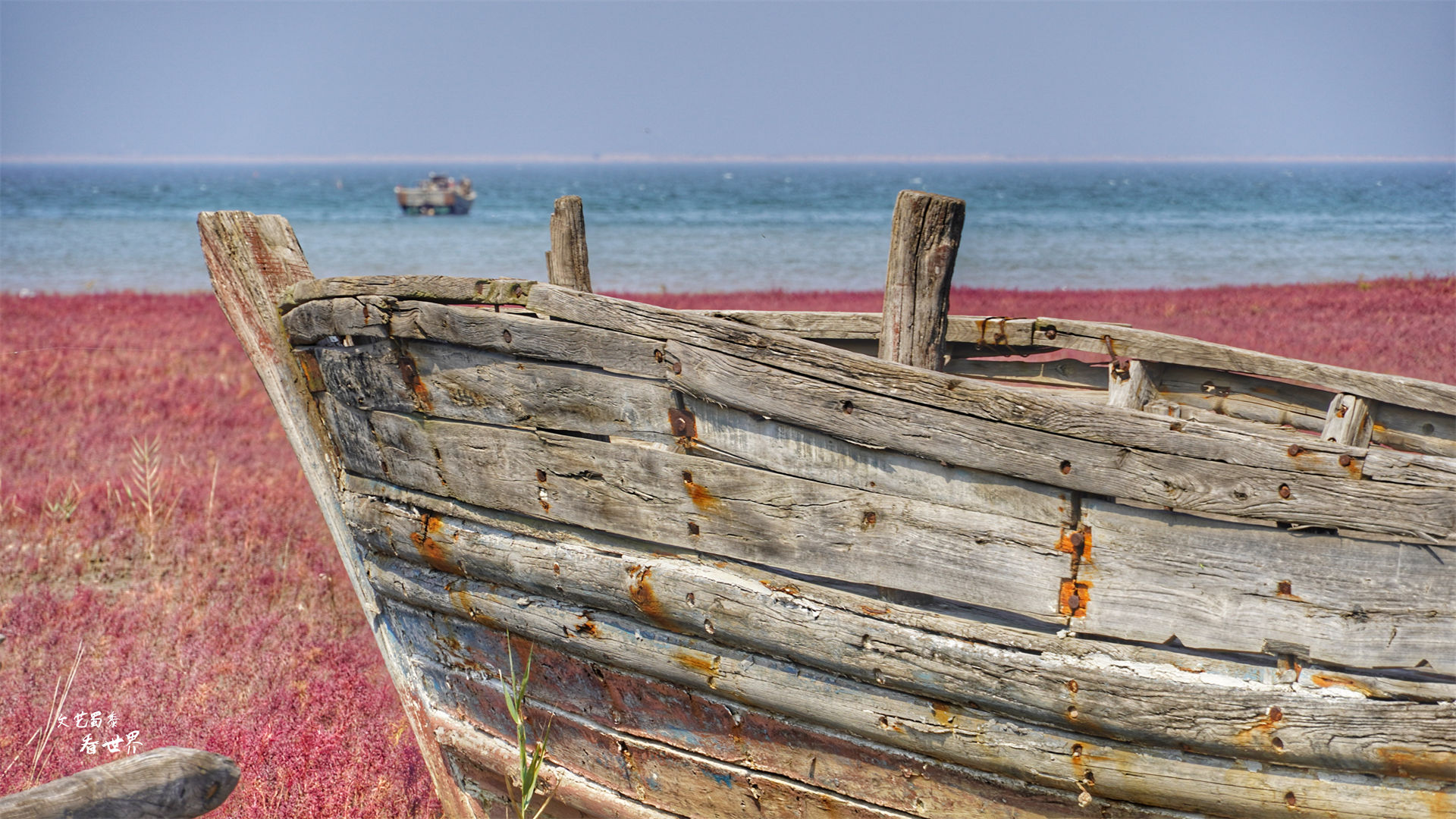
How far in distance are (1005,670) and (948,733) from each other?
26cm

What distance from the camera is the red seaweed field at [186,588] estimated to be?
154 inches

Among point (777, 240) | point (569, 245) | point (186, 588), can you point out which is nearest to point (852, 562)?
point (569, 245)

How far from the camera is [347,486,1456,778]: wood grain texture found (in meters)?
2.02

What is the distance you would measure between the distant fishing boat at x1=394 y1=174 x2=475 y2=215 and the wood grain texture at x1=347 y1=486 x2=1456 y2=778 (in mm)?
52121

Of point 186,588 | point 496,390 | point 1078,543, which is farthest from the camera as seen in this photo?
point 186,588

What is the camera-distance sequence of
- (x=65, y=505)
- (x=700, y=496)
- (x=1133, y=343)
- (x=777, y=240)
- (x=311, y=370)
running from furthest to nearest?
(x=777, y=240) < (x=65, y=505) < (x=1133, y=343) < (x=311, y=370) < (x=700, y=496)

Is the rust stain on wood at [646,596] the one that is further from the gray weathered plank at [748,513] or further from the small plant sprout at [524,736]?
the small plant sprout at [524,736]

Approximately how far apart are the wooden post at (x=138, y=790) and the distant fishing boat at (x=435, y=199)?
52295mm

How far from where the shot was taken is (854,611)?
236cm

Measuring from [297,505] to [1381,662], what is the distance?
6.86m

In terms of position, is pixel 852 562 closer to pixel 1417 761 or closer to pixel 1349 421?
pixel 1417 761

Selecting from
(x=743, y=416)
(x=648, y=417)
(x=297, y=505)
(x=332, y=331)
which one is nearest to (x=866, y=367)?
(x=743, y=416)

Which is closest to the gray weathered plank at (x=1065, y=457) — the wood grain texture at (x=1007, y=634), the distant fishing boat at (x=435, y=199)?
the wood grain texture at (x=1007, y=634)

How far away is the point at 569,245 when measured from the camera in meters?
3.33
